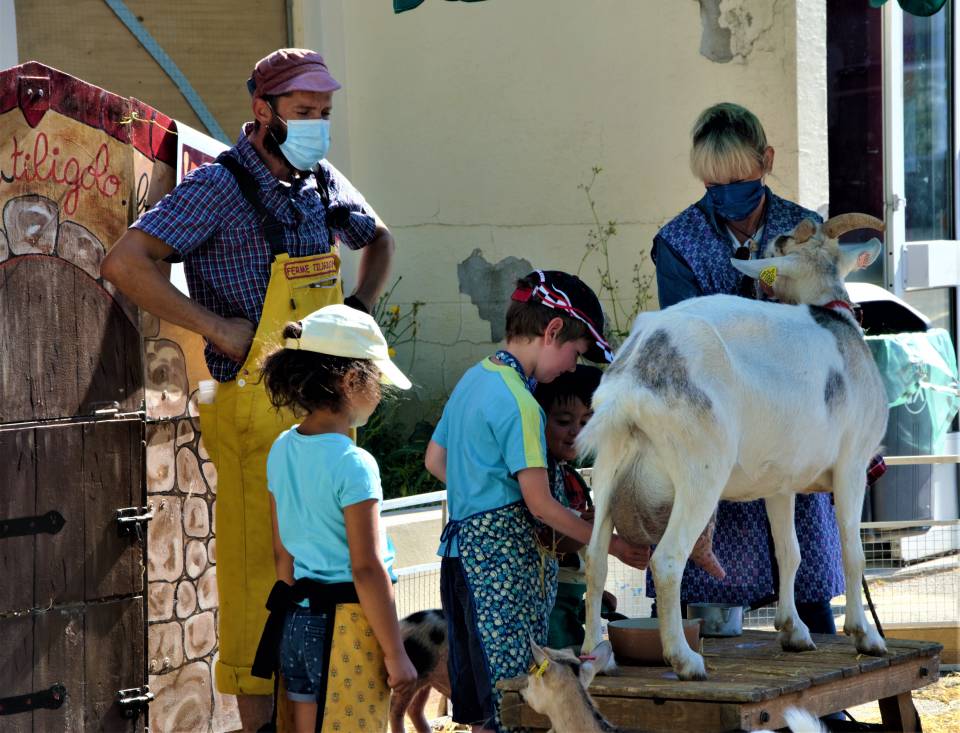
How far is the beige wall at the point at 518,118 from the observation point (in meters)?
8.34

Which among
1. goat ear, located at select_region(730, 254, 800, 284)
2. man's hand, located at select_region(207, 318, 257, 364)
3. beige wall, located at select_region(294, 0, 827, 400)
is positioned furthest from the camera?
beige wall, located at select_region(294, 0, 827, 400)

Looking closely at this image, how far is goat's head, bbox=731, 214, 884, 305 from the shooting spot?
3.81 m

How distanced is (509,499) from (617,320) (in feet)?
15.9

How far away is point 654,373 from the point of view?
333 centimetres

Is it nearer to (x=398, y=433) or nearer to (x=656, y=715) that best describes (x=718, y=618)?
(x=656, y=715)

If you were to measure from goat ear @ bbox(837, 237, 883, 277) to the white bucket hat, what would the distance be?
4.23ft

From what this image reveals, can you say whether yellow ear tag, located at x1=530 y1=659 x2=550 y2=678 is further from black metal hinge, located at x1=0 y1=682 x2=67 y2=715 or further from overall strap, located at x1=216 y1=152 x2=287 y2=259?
black metal hinge, located at x1=0 y1=682 x2=67 y2=715

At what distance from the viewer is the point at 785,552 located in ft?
12.5

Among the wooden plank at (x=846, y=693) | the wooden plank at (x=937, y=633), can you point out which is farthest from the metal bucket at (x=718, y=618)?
the wooden plank at (x=937, y=633)

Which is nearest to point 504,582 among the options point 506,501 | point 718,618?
point 506,501

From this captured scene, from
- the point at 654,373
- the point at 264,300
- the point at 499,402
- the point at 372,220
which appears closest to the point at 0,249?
the point at 264,300

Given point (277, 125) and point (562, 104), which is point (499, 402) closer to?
point (277, 125)

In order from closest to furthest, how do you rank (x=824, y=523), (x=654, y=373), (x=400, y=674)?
(x=654, y=373), (x=400, y=674), (x=824, y=523)

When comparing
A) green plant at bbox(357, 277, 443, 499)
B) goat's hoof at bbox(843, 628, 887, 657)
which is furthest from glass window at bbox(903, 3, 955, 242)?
goat's hoof at bbox(843, 628, 887, 657)
